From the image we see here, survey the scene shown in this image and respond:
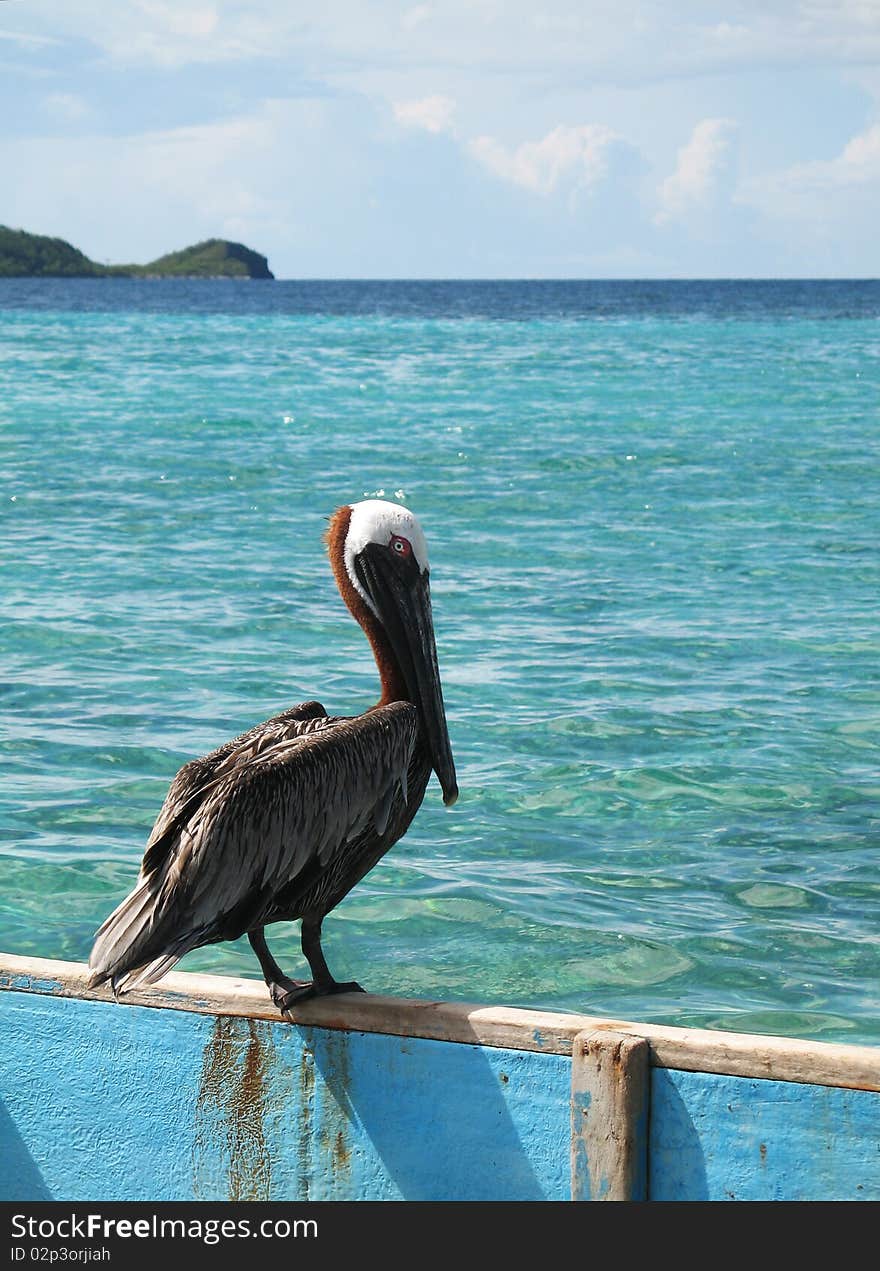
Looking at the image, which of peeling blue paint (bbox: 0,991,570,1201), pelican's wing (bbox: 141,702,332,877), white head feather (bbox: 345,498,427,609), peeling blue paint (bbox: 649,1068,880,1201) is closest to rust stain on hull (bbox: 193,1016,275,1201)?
peeling blue paint (bbox: 0,991,570,1201)

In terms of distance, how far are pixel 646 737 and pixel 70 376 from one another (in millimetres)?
22161

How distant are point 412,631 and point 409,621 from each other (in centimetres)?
2

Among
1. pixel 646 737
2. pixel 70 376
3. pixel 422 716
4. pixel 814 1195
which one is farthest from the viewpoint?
pixel 70 376

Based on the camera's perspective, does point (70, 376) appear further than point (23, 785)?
Yes

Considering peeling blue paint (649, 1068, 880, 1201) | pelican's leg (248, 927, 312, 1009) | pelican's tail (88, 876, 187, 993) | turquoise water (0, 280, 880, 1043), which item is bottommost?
turquoise water (0, 280, 880, 1043)

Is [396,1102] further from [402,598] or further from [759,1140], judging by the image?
[402,598]

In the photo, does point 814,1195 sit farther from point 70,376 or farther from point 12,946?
point 70,376

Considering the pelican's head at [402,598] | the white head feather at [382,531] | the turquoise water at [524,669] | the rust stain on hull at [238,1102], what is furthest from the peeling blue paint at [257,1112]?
the turquoise water at [524,669]

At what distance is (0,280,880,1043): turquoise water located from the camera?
611 cm

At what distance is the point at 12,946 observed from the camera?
6.15 meters

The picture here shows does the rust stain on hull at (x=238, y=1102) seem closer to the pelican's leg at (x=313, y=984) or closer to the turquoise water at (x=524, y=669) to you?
the pelican's leg at (x=313, y=984)

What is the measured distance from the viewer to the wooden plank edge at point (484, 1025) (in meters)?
2.82

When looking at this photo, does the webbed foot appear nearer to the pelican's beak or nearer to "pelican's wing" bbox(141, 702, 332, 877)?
"pelican's wing" bbox(141, 702, 332, 877)
